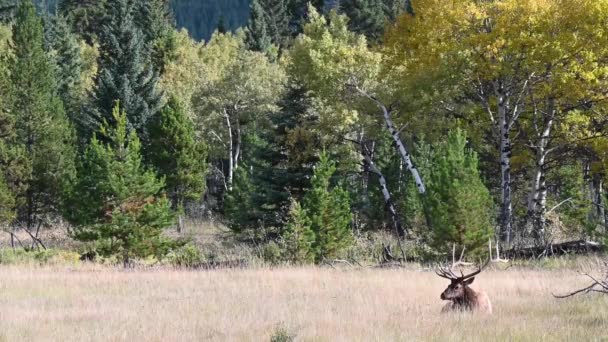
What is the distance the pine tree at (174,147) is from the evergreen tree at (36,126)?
4.20 metres

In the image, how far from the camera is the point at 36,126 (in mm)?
32969

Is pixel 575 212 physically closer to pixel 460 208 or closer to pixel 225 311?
pixel 460 208

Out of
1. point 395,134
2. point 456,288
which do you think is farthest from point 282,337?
point 395,134

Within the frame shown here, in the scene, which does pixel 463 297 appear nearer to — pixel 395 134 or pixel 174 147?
pixel 395 134

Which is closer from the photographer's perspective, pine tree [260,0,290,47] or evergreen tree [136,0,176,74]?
evergreen tree [136,0,176,74]

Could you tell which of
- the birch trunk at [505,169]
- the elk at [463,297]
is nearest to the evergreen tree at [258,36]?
the birch trunk at [505,169]

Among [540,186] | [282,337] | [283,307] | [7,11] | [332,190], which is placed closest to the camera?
[282,337]

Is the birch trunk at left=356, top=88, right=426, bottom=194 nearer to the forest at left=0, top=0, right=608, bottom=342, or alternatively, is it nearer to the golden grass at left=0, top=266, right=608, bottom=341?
the forest at left=0, top=0, right=608, bottom=342

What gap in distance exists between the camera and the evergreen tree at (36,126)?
104ft

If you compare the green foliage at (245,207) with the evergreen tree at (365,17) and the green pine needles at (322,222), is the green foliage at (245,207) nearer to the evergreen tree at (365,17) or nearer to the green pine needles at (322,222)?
the green pine needles at (322,222)

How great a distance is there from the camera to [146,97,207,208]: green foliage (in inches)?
1273

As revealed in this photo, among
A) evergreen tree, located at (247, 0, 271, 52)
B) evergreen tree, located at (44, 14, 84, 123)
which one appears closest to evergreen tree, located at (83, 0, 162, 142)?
evergreen tree, located at (44, 14, 84, 123)

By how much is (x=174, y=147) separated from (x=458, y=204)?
1847cm

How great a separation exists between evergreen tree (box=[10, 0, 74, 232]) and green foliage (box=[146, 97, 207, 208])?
4.18 m
